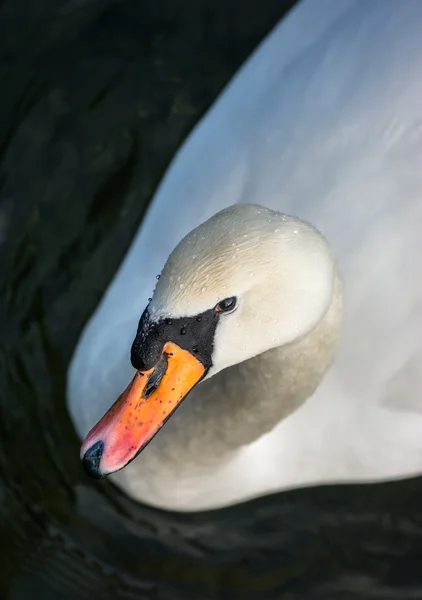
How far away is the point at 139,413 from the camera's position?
299 cm

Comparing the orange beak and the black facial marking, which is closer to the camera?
the black facial marking

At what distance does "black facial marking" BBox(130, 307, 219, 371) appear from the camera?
9.05ft

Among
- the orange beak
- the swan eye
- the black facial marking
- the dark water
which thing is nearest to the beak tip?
the orange beak

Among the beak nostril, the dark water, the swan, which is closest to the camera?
the swan

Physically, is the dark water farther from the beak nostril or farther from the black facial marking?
the black facial marking

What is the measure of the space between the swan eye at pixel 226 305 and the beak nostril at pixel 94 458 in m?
0.61

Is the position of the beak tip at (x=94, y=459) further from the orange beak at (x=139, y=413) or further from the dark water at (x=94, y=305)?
the dark water at (x=94, y=305)

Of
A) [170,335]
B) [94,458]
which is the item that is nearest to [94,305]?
[94,458]

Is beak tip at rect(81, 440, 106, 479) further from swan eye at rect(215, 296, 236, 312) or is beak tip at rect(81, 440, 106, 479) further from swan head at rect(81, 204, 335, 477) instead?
swan eye at rect(215, 296, 236, 312)

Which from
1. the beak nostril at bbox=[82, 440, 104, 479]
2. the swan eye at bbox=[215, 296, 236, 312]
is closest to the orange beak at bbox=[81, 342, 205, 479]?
the beak nostril at bbox=[82, 440, 104, 479]

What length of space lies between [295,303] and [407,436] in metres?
1.19

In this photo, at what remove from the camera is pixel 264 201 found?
Answer: 364 centimetres

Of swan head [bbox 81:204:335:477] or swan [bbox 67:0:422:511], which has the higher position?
swan head [bbox 81:204:335:477]

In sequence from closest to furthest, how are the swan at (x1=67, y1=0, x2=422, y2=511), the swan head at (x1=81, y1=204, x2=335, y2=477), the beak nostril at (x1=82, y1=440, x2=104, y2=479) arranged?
1. the swan head at (x1=81, y1=204, x2=335, y2=477)
2. the swan at (x1=67, y1=0, x2=422, y2=511)
3. the beak nostril at (x1=82, y1=440, x2=104, y2=479)
